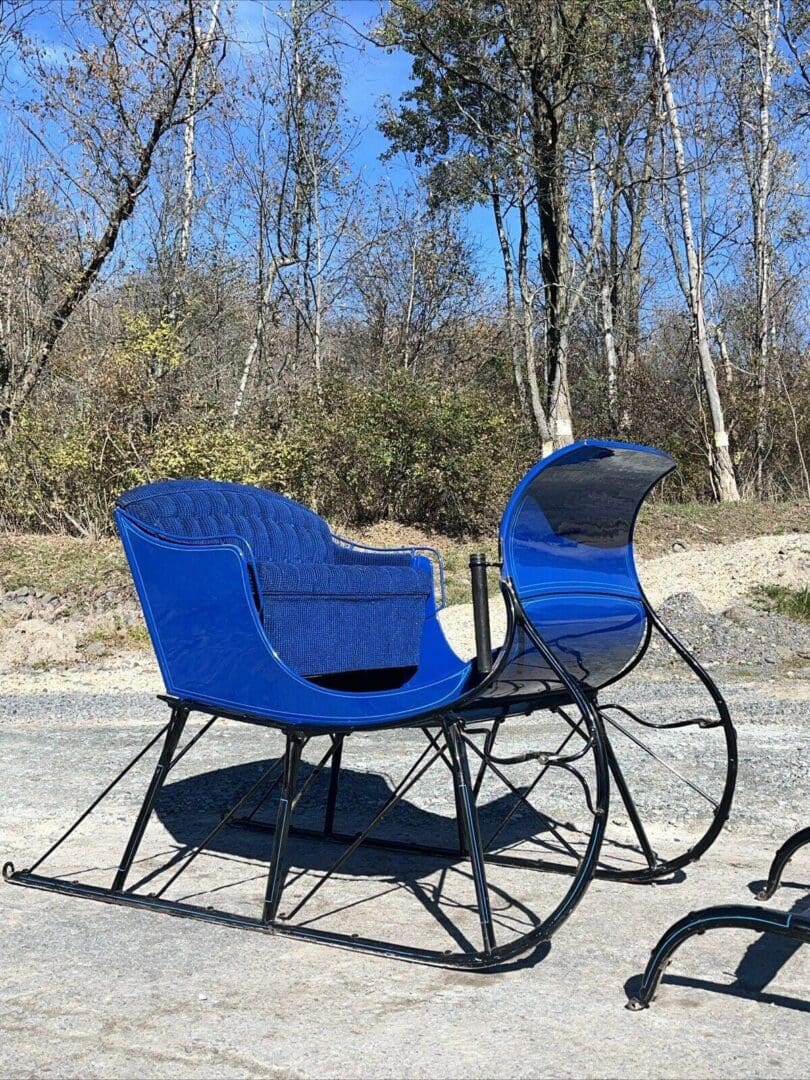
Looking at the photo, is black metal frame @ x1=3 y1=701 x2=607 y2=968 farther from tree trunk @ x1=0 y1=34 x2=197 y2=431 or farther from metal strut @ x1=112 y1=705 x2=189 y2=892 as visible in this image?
tree trunk @ x1=0 y1=34 x2=197 y2=431

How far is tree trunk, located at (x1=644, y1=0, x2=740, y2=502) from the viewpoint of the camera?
19062mm

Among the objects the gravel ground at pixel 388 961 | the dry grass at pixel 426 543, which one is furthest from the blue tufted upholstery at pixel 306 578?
the dry grass at pixel 426 543

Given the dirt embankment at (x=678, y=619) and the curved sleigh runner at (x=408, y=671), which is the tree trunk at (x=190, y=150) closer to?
the dirt embankment at (x=678, y=619)

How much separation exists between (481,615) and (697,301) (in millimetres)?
18164

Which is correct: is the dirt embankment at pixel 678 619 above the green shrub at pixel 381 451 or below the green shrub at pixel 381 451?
below

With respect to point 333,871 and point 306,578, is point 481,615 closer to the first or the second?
point 306,578

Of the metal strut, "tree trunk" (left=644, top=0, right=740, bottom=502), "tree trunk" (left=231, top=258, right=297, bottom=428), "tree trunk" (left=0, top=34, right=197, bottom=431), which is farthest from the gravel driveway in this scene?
"tree trunk" (left=644, top=0, right=740, bottom=502)

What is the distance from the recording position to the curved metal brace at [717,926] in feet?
8.28

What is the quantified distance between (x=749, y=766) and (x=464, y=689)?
287 centimetres

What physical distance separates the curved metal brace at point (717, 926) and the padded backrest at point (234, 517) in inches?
72.2

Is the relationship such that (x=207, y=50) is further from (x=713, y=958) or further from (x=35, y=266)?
(x=713, y=958)

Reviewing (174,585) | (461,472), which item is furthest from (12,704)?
(461,472)

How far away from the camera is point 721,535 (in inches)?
634

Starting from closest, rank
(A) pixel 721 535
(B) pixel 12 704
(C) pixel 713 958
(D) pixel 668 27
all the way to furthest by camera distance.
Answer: (C) pixel 713 958 < (B) pixel 12 704 < (A) pixel 721 535 < (D) pixel 668 27
